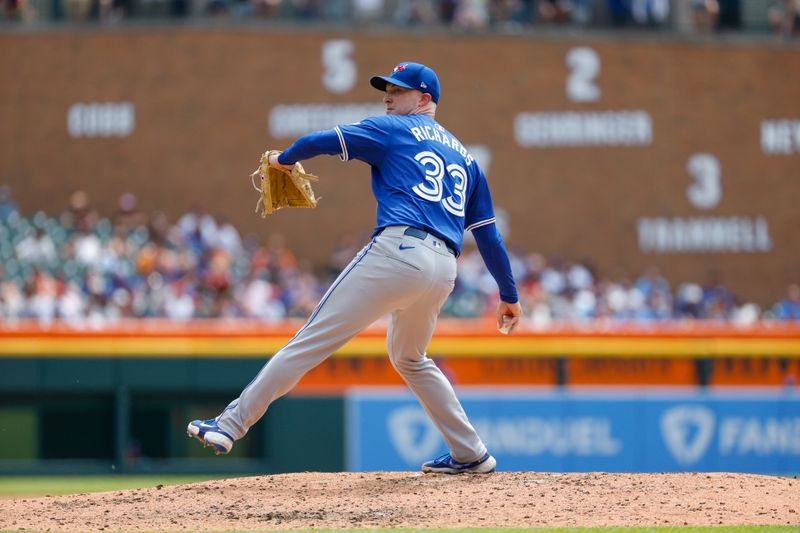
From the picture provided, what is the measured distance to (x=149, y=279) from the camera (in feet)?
52.6

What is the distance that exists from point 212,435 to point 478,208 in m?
1.87

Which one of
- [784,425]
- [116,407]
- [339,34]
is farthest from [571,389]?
[339,34]

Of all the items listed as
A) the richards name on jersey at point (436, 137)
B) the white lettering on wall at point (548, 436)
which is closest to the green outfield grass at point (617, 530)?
the richards name on jersey at point (436, 137)

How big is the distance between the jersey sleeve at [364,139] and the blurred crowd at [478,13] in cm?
1467

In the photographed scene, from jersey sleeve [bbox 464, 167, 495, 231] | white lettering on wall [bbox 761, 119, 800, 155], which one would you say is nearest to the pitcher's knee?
jersey sleeve [bbox 464, 167, 495, 231]

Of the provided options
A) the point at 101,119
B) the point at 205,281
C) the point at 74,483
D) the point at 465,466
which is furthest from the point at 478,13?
the point at 465,466

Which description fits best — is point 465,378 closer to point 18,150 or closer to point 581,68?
point 581,68

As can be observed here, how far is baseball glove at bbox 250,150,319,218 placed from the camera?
6400 millimetres

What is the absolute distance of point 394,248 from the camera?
6.09 meters

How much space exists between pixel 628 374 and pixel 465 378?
6.79 feet

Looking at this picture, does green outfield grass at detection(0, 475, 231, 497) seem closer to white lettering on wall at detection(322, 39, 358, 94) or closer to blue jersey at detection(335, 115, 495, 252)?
blue jersey at detection(335, 115, 495, 252)

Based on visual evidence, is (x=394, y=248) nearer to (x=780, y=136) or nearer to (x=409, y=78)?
(x=409, y=78)

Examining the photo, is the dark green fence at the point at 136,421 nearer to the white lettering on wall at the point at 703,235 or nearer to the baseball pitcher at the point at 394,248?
the baseball pitcher at the point at 394,248

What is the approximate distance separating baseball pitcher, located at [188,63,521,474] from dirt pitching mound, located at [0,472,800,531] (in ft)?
1.76
